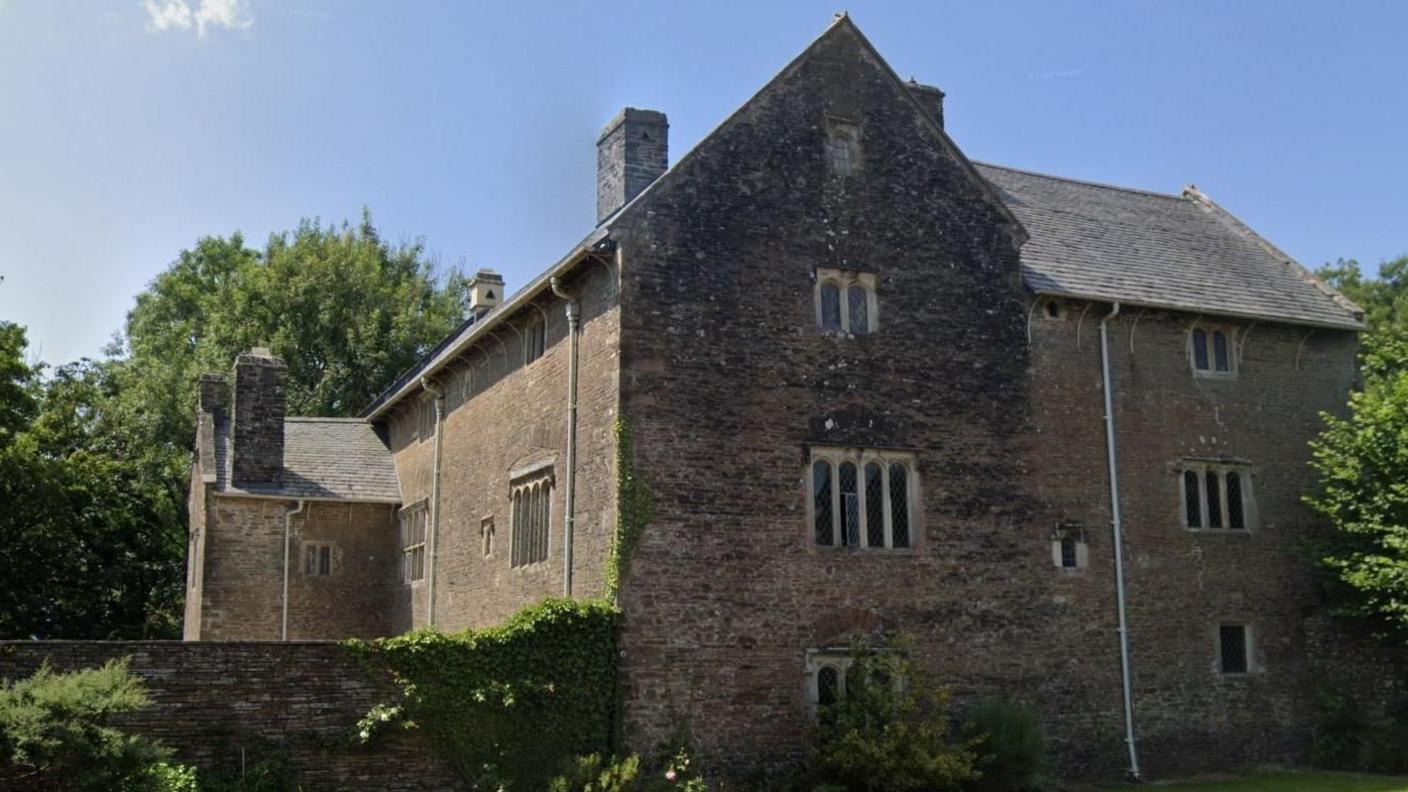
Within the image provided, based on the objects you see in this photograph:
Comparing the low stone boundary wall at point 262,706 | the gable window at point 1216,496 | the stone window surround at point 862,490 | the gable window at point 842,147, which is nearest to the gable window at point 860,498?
the stone window surround at point 862,490

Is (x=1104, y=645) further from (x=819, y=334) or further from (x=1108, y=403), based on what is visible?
(x=819, y=334)

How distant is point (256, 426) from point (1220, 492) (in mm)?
21824

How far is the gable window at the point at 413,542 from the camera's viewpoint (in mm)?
31047

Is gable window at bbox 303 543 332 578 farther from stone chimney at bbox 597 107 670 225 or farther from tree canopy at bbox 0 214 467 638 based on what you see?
stone chimney at bbox 597 107 670 225

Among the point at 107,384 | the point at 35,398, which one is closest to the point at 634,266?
the point at 35,398

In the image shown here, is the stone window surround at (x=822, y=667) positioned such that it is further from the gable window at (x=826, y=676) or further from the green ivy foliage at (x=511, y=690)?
the green ivy foliage at (x=511, y=690)

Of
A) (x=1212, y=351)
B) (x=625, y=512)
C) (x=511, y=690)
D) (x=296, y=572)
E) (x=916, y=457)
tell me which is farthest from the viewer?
(x=296, y=572)

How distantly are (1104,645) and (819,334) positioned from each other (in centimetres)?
747

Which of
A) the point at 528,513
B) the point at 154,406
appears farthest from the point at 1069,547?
the point at 154,406

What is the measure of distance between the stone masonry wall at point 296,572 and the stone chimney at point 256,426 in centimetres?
80

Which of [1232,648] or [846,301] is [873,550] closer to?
[846,301]

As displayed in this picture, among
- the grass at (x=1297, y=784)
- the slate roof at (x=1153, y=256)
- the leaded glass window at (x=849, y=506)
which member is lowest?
the grass at (x=1297, y=784)

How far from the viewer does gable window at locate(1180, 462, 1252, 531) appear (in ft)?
80.9

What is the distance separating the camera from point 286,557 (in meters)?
31.7
